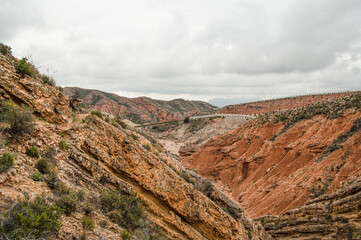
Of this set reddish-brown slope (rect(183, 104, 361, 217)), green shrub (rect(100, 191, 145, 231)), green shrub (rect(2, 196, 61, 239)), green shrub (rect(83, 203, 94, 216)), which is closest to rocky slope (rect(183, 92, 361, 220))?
reddish-brown slope (rect(183, 104, 361, 217))

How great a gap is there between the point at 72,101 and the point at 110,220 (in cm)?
717

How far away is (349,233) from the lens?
12961mm

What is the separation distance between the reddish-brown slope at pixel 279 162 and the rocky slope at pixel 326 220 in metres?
4.35

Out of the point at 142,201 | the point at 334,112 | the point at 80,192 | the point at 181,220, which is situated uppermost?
the point at 334,112

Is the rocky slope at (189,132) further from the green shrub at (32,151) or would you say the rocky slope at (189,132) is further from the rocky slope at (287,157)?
the green shrub at (32,151)

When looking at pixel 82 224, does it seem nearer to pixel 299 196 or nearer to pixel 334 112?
pixel 299 196

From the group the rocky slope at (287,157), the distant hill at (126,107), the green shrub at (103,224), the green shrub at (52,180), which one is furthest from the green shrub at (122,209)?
the distant hill at (126,107)

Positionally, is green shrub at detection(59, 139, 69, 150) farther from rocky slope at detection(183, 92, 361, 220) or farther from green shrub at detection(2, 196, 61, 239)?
rocky slope at detection(183, 92, 361, 220)

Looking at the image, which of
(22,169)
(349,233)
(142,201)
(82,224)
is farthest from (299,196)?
(22,169)

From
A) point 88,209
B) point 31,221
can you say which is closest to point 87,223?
point 88,209

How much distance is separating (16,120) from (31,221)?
3.72m

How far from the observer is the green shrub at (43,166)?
655cm

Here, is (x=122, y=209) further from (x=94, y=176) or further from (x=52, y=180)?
(x=52, y=180)

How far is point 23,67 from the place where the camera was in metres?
9.02
